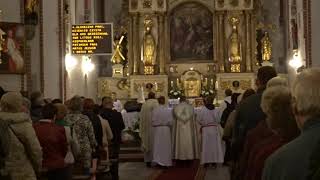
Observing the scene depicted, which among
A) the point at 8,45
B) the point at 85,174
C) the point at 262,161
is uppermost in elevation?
the point at 8,45

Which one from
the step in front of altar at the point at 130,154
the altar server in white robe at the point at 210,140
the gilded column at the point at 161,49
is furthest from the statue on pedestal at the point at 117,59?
the altar server in white robe at the point at 210,140

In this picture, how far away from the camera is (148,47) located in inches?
1209

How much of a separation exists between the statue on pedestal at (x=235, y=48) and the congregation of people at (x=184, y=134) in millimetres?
12016

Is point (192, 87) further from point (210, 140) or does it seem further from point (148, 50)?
point (210, 140)

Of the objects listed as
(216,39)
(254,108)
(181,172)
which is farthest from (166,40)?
(254,108)

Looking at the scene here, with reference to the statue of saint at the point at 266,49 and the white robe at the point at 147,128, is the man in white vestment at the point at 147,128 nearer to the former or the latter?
the white robe at the point at 147,128

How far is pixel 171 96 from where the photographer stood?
29094 millimetres

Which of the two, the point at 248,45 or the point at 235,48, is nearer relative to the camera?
the point at 248,45

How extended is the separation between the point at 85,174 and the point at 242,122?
3588 millimetres

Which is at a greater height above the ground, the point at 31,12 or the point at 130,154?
the point at 31,12

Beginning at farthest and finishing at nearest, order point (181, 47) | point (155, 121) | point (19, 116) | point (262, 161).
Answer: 1. point (181, 47)
2. point (155, 121)
3. point (19, 116)
4. point (262, 161)

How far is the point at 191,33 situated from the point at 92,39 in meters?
10.3

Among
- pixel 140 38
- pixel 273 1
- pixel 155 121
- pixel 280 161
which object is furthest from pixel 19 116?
pixel 273 1

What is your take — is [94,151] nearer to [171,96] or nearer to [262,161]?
[262,161]
